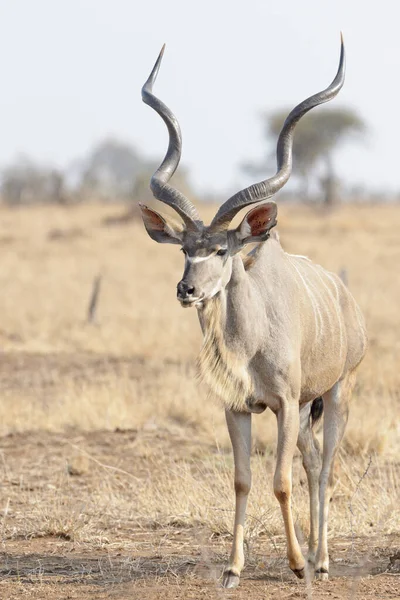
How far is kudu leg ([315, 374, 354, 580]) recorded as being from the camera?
17.1 ft

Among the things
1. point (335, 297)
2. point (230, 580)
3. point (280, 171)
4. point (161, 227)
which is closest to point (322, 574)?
point (230, 580)

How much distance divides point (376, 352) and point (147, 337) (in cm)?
291

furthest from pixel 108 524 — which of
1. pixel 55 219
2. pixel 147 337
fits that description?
pixel 55 219

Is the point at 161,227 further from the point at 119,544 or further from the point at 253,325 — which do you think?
the point at 119,544

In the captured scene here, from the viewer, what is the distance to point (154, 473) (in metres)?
7.41

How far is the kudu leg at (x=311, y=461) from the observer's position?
5424 mm

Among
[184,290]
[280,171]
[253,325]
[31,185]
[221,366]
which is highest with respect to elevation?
[280,171]

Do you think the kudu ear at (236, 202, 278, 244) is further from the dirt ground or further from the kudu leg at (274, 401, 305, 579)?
the dirt ground

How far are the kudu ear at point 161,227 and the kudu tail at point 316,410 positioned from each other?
1.33m

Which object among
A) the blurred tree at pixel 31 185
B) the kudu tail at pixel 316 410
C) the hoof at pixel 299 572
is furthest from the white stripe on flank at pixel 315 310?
the blurred tree at pixel 31 185

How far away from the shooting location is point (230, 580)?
15.9ft

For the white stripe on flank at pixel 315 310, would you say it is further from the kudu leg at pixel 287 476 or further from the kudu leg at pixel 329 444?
the kudu leg at pixel 287 476

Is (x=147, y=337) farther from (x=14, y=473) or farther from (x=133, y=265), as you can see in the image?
(x=133, y=265)

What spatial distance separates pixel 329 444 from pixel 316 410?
327 mm
